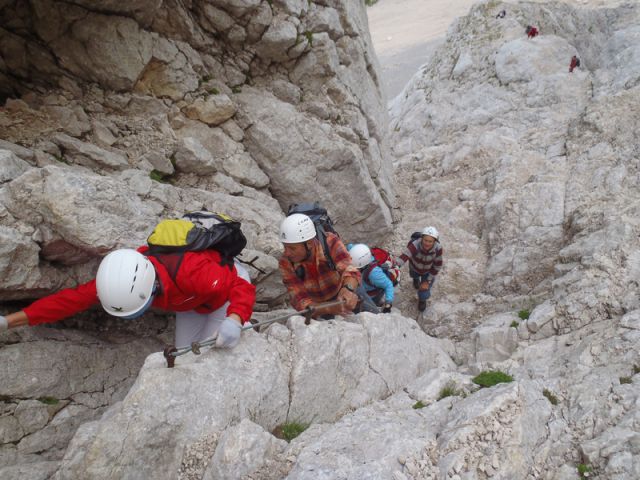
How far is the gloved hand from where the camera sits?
16.2 feet

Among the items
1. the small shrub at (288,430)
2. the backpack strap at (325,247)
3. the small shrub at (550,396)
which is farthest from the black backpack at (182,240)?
the small shrub at (550,396)

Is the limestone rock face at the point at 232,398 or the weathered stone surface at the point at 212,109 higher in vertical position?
the weathered stone surface at the point at 212,109

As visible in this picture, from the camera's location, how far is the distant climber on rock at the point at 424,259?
1129 cm

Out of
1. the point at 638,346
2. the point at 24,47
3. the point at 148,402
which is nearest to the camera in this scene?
the point at 148,402

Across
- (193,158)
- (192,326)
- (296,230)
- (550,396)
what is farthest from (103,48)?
(550,396)

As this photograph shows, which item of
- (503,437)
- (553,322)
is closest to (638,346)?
(553,322)

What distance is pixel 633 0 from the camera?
2302 cm

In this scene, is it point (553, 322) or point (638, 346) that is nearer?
point (638, 346)

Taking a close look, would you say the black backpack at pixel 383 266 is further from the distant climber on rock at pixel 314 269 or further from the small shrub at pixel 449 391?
the small shrub at pixel 449 391

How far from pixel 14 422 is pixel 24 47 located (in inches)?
283

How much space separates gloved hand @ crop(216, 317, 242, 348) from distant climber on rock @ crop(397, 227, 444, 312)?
746cm

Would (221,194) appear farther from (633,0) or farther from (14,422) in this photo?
(633,0)

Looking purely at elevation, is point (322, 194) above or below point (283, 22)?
below

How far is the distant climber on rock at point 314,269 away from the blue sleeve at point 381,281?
213 cm
